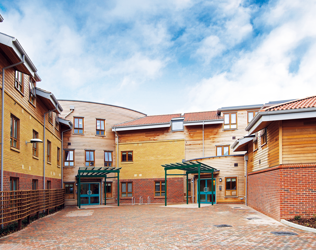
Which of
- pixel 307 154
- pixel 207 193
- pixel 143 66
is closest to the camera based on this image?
→ pixel 307 154

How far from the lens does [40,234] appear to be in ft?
32.8

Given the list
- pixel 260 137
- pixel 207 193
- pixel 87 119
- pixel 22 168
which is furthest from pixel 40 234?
pixel 87 119

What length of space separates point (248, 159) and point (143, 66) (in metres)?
11.6

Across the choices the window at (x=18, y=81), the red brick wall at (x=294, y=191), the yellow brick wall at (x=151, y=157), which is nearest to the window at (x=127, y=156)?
the yellow brick wall at (x=151, y=157)

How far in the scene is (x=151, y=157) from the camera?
86.5 ft

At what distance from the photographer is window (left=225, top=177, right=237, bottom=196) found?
22406mm

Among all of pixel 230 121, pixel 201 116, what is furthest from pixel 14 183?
pixel 230 121

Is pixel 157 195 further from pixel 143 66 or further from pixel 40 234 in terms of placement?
pixel 40 234

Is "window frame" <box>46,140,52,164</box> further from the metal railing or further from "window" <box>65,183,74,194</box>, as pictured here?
"window" <box>65,183,74,194</box>

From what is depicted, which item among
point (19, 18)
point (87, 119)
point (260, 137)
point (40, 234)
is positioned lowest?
point (40, 234)

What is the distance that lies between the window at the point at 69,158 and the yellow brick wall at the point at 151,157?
14.1ft

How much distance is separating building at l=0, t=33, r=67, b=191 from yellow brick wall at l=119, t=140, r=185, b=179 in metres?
7.43

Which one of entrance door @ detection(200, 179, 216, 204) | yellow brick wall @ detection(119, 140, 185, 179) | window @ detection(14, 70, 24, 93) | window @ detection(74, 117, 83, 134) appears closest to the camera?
window @ detection(14, 70, 24, 93)

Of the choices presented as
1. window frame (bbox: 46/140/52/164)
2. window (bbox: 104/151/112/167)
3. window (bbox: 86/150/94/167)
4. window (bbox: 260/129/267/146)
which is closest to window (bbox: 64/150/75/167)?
window (bbox: 86/150/94/167)
